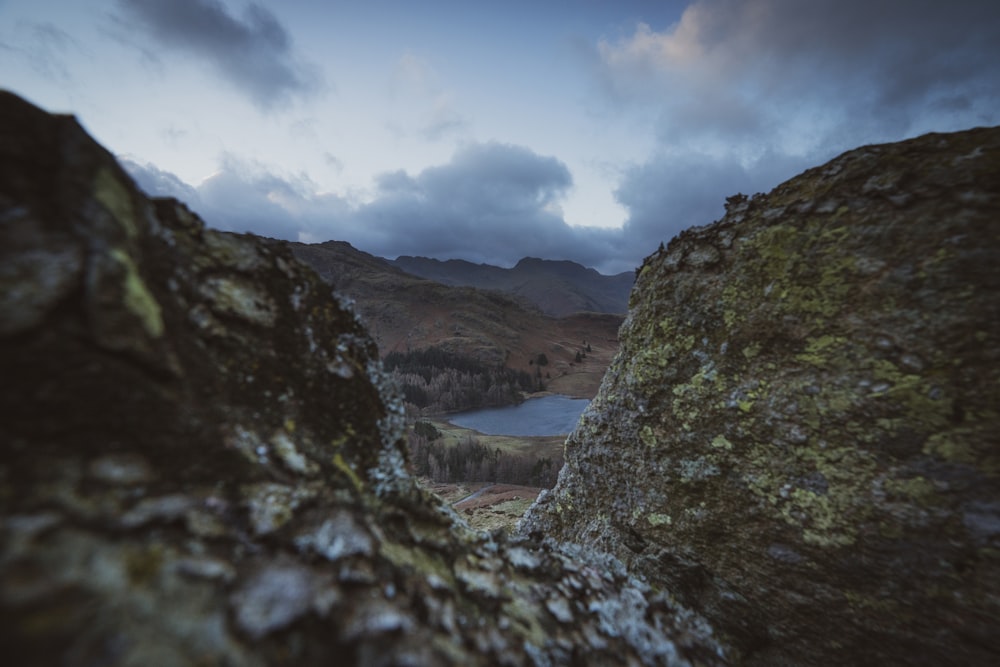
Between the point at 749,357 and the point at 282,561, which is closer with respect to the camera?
the point at 282,561

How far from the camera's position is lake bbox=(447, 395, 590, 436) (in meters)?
137

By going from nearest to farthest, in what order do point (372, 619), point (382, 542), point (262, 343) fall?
point (372, 619)
point (382, 542)
point (262, 343)

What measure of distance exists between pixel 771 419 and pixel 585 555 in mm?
3642

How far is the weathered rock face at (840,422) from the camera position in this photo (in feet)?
15.6

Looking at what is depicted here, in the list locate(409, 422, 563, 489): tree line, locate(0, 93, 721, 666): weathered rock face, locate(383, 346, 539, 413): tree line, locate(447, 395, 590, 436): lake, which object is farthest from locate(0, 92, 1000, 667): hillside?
locate(383, 346, 539, 413): tree line

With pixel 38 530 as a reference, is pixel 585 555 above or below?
→ below

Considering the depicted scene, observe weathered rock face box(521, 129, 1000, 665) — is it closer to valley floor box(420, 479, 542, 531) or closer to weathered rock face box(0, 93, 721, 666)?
weathered rock face box(0, 93, 721, 666)

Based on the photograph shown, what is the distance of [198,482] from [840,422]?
7667mm

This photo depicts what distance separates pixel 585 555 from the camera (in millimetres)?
6145

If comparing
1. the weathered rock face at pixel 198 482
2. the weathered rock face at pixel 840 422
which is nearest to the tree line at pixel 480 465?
the weathered rock face at pixel 840 422

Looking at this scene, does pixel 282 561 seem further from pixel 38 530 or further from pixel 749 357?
pixel 749 357

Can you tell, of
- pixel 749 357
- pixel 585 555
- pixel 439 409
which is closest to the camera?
pixel 585 555

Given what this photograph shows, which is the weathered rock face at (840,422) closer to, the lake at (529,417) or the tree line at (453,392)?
the lake at (529,417)

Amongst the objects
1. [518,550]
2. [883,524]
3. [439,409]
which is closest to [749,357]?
[883,524]
